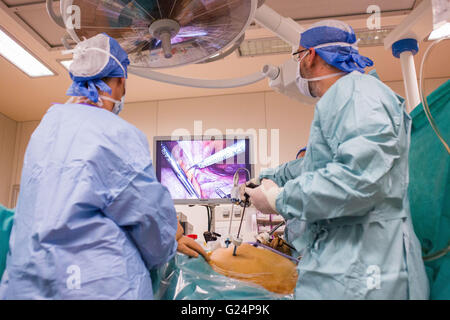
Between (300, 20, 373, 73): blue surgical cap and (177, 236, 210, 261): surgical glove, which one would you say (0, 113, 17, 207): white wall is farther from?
(300, 20, 373, 73): blue surgical cap

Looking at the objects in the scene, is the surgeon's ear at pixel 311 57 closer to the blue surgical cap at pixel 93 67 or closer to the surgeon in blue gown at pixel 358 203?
the surgeon in blue gown at pixel 358 203

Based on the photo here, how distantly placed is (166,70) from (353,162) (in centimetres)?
279

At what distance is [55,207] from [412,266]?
875 millimetres

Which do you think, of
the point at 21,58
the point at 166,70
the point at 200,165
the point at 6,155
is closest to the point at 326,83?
the point at 200,165

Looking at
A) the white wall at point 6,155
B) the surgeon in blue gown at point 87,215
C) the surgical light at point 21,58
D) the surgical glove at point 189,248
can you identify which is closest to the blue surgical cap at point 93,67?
the surgeon in blue gown at point 87,215

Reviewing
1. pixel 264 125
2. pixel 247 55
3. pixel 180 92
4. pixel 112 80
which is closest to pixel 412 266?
pixel 112 80

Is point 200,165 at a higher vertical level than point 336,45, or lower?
lower

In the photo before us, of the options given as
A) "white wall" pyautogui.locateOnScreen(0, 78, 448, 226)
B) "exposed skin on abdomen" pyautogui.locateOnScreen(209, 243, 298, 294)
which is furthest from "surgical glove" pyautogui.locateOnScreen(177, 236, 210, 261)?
"white wall" pyautogui.locateOnScreen(0, 78, 448, 226)

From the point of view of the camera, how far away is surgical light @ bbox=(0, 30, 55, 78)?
2.97 m

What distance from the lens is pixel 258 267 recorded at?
50.6 inches

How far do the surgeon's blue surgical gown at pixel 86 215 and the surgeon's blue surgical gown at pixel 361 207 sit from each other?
382mm

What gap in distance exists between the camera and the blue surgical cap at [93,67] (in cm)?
124

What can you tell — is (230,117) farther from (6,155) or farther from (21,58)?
(6,155)

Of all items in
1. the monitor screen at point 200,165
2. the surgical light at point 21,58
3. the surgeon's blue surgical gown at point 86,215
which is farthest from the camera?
the surgical light at point 21,58
